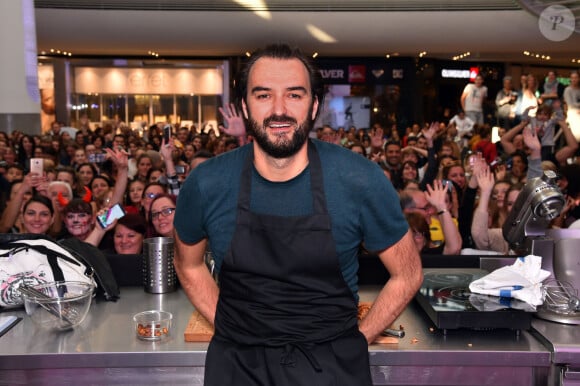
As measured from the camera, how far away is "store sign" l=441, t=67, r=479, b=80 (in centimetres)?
1786

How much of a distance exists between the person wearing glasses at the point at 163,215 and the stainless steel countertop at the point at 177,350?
57.6 inches

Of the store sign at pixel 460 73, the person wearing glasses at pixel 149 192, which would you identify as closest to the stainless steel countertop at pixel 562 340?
the person wearing glasses at pixel 149 192

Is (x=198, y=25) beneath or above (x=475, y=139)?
above

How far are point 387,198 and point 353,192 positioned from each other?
0.30 ft

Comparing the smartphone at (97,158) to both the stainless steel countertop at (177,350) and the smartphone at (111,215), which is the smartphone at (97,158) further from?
the stainless steel countertop at (177,350)

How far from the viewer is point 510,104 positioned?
11.8 metres

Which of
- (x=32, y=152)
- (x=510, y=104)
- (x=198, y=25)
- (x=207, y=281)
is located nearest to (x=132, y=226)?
(x=207, y=281)

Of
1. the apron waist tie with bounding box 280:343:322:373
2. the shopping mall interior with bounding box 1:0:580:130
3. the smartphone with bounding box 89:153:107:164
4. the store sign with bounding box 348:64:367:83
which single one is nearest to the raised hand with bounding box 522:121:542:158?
the apron waist tie with bounding box 280:343:322:373

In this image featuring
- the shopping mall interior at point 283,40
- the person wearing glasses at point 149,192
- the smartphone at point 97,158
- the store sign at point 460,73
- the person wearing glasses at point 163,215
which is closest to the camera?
the person wearing glasses at point 163,215

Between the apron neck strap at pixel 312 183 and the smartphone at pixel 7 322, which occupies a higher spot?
the apron neck strap at pixel 312 183

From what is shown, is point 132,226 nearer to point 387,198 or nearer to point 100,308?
point 100,308

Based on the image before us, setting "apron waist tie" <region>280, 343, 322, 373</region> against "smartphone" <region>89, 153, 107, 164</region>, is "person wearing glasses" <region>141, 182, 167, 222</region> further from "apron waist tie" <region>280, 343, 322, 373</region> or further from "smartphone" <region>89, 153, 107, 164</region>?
"apron waist tie" <region>280, 343, 322, 373</region>

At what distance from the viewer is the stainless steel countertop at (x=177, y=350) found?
1.77m

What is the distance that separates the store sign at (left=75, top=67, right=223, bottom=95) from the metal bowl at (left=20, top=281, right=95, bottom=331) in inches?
610
